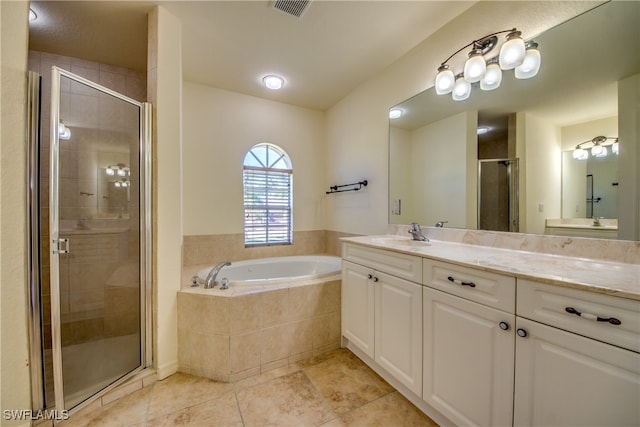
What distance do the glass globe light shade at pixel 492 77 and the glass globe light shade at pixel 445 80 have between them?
21cm

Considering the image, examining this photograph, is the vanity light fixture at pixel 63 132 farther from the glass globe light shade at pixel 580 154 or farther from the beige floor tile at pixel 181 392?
the glass globe light shade at pixel 580 154

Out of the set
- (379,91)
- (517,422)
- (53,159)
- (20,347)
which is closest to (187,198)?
(53,159)

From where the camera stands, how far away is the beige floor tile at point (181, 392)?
1409 millimetres

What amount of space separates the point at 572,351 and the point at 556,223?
725mm

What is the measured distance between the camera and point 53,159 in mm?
1217

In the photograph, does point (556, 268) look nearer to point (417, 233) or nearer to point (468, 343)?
point (468, 343)

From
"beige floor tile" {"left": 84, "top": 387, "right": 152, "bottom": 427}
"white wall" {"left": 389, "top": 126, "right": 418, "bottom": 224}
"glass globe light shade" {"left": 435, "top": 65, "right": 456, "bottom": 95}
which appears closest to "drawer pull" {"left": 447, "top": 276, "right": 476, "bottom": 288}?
"white wall" {"left": 389, "top": 126, "right": 418, "bottom": 224}

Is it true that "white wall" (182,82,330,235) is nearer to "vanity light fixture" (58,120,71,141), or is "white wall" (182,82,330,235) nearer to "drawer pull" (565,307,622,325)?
"vanity light fixture" (58,120,71,141)

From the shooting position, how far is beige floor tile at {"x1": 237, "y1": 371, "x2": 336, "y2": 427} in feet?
4.33

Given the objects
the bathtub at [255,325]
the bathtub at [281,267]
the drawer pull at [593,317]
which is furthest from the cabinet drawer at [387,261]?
the bathtub at [281,267]

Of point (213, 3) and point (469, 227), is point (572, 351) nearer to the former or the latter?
point (469, 227)

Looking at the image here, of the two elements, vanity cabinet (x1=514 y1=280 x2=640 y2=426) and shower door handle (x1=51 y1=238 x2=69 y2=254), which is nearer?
vanity cabinet (x1=514 y1=280 x2=640 y2=426)

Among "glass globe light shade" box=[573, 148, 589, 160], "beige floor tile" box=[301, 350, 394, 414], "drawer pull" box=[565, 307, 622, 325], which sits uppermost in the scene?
"glass globe light shade" box=[573, 148, 589, 160]

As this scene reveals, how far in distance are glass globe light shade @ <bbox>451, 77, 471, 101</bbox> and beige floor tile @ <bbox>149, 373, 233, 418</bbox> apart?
2.49 metres
